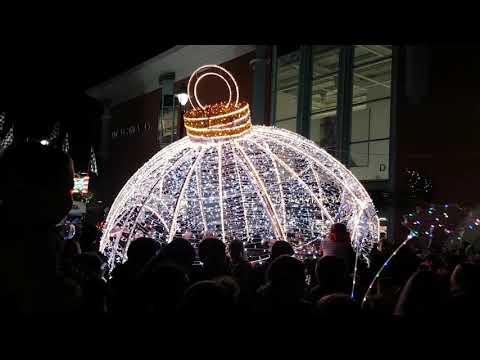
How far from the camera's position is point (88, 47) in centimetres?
224

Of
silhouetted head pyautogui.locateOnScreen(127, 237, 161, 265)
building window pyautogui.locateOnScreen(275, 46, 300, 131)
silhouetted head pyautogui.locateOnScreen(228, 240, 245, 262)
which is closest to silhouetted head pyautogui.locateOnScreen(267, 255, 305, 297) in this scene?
silhouetted head pyautogui.locateOnScreen(127, 237, 161, 265)

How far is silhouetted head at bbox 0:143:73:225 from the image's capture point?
172 centimetres

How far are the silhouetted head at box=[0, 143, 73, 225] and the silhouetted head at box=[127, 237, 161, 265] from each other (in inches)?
94.8

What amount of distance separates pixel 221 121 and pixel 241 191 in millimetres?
1042

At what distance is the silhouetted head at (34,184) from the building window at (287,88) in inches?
741

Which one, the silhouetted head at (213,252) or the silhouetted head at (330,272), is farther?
the silhouetted head at (213,252)

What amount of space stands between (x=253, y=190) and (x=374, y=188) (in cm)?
994

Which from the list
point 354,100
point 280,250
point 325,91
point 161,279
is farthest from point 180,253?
point 325,91

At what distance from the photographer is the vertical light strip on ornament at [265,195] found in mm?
7152

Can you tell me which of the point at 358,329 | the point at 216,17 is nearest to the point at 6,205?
the point at 216,17

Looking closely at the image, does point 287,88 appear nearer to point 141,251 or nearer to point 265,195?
point 265,195

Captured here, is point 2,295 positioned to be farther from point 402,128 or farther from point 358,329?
point 402,128

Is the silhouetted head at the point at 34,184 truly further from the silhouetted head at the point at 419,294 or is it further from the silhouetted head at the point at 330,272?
the silhouetted head at the point at 330,272

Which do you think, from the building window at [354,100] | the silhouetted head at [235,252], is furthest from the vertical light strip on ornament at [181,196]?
the building window at [354,100]
